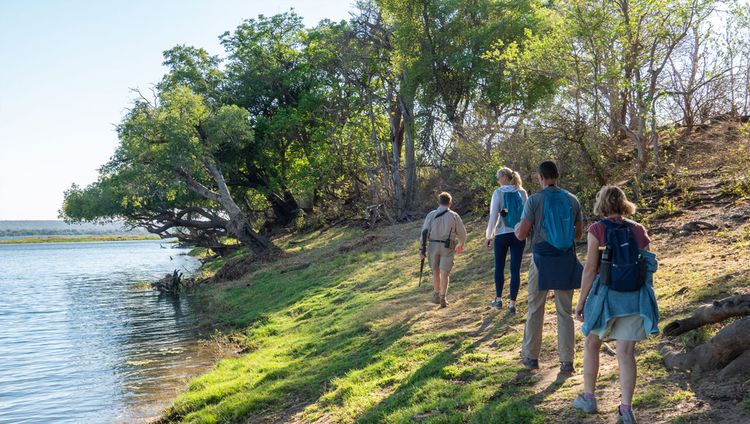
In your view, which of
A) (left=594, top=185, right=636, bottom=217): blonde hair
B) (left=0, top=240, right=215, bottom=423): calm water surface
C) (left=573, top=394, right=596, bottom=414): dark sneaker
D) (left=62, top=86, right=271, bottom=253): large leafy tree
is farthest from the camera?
(left=62, top=86, right=271, bottom=253): large leafy tree

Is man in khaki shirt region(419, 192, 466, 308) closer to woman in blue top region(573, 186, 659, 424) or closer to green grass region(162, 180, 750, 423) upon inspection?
green grass region(162, 180, 750, 423)

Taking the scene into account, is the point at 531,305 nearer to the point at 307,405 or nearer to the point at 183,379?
the point at 307,405

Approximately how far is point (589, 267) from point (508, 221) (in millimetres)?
3848

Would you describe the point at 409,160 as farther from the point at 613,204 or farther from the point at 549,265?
the point at 613,204

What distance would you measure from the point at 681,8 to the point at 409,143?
1509 cm

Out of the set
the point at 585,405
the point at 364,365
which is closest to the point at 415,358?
the point at 364,365

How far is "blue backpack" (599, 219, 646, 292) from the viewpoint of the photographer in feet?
15.8

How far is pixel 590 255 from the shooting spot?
5.03 m

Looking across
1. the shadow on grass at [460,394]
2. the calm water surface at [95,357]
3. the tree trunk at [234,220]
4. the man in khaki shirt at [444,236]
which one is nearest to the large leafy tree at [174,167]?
the tree trunk at [234,220]

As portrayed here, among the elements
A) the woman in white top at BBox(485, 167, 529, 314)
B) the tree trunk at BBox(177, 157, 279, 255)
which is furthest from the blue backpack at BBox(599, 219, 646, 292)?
the tree trunk at BBox(177, 157, 279, 255)

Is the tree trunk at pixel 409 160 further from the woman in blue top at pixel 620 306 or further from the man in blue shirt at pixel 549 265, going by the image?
the woman in blue top at pixel 620 306

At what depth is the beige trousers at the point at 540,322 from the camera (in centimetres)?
618

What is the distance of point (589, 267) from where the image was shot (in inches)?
199

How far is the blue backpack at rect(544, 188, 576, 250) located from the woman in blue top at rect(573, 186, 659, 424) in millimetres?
1075
